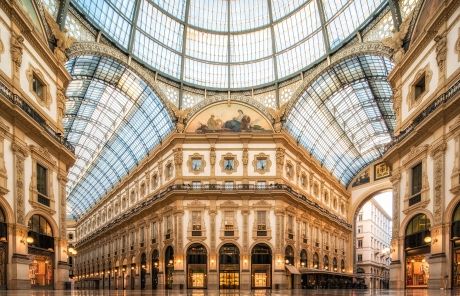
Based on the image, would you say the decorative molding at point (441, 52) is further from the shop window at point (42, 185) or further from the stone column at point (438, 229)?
the shop window at point (42, 185)

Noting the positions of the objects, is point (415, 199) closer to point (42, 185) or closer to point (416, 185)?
point (416, 185)

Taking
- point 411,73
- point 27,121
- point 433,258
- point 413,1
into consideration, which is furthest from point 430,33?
point 27,121

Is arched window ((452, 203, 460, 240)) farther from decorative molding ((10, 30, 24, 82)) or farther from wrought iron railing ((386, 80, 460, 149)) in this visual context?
decorative molding ((10, 30, 24, 82))

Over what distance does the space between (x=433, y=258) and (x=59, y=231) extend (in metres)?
27.2

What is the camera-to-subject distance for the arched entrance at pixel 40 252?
33.9m

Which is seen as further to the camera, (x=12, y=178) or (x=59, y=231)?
(x=59, y=231)

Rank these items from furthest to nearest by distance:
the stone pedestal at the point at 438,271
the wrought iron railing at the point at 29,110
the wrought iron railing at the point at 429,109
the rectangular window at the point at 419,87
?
the rectangular window at the point at 419,87 → the stone pedestal at the point at 438,271 → the wrought iron railing at the point at 29,110 → the wrought iron railing at the point at 429,109

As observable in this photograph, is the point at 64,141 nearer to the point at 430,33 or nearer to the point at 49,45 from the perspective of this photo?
the point at 49,45

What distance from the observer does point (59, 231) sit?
126 ft

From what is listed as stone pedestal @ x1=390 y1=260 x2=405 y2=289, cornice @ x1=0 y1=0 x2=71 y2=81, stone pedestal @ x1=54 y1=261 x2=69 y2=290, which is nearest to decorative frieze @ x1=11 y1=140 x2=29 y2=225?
cornice @ x1=0 y1=0 x2=71 y2=81

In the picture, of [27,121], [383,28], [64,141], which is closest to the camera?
[27,121]

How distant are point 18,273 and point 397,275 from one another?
2684 centimetres

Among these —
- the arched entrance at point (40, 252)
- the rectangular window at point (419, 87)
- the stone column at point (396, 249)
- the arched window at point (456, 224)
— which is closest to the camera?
the arched window at point (456, 224)

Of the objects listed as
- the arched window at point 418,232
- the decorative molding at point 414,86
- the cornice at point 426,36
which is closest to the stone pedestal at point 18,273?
the arched window at point 418,232
